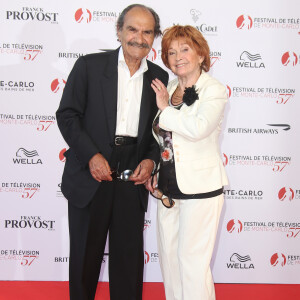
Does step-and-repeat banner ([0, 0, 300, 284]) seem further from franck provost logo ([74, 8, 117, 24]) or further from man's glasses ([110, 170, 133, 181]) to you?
man's glasses ([110, 170, 133, 181])

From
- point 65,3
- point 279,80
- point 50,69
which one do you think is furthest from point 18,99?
point 279,80

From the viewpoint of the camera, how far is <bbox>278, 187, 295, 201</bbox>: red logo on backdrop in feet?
10.5

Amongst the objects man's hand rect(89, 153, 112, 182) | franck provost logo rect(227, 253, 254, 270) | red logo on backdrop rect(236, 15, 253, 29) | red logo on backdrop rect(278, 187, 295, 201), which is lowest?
franck provost logo rect(227, 253, 254, 270)

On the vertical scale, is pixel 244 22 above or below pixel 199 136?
above

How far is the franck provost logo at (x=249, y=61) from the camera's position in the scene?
3078 mm

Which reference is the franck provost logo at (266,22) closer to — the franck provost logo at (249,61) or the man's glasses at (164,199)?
the franck provost logo at (249,61)

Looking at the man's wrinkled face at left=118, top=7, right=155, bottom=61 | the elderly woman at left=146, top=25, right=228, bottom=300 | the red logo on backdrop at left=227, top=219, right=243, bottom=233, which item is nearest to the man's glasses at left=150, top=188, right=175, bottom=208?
the elderly woman at left=146, top=25, right=228, bottom=300

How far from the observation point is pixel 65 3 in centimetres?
299

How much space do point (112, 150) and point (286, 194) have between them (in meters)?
1.73

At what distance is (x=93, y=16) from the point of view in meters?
3.01

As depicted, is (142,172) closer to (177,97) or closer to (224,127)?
(177,97)

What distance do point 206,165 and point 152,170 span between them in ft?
1.09

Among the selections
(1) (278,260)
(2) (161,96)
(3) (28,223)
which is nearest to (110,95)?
(2) (161,96)

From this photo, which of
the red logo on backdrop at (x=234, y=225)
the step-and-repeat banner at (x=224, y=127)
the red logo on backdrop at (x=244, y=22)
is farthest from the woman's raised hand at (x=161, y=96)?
the red logo on backdrop at (x=234, y=225)
